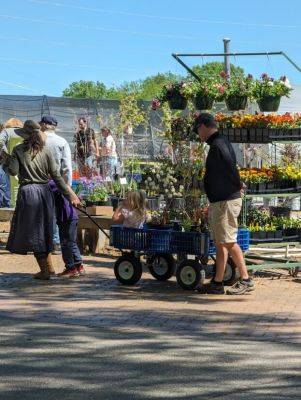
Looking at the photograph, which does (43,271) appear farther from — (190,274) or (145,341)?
(145,341)

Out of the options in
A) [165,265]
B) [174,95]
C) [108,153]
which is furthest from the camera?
[108,153]

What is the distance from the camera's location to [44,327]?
26.8 ft

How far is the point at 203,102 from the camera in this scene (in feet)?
38.6

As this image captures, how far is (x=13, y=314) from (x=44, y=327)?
71 centimetres

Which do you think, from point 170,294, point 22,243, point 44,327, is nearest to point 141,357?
point 44,327

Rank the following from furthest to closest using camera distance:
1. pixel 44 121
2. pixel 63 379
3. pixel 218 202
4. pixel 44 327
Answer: pixel 44 121 < pixel 218 202 < pixel 44 327 < pixel 63 379

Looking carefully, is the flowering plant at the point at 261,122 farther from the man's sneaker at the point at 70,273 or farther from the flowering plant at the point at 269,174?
the man's sneaker at the point at 70,273

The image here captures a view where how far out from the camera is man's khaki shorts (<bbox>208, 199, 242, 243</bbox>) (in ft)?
31.6

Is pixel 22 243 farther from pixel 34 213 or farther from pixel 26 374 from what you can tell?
pixel 26 374

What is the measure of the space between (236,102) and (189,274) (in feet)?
8.76

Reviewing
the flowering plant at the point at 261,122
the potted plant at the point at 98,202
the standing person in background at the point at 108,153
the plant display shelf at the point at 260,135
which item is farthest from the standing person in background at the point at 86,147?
the plant display shelf at the point at 260,135

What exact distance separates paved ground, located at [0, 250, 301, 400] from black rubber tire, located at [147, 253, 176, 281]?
0.10 metres

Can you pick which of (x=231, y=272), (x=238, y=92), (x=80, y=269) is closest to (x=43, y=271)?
(x=80, y=269)

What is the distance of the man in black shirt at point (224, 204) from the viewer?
9664 mm
